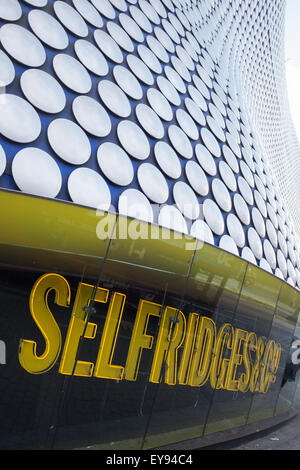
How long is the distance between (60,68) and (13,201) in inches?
152

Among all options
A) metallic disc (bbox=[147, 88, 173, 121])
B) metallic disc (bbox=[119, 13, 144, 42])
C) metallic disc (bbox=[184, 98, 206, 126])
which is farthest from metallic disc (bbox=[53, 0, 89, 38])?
metallic disc (bbox=[184, 98, 206, 126])

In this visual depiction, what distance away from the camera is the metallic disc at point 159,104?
10.3m

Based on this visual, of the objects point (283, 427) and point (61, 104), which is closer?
point (61, 104)

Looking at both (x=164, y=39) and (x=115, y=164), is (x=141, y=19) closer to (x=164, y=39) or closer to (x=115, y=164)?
(x=164, y=39)

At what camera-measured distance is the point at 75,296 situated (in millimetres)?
6281

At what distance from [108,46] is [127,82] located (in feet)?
3.89

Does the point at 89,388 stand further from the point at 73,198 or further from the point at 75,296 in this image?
the point at 73,198

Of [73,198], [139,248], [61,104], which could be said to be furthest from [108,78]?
[139,248]

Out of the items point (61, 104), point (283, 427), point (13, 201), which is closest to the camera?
point (13, 201)

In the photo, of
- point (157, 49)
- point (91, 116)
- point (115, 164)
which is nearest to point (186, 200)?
point (115, 164)

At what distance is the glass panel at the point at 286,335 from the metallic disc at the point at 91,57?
6.97m

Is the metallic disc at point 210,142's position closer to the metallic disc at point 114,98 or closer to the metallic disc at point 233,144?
the metallic disc at point 233,144

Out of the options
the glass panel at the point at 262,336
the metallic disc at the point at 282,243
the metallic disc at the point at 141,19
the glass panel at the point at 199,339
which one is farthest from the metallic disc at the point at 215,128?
the glass panel at the point at 199,339

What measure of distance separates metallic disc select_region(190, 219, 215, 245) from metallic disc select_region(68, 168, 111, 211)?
253 cm
